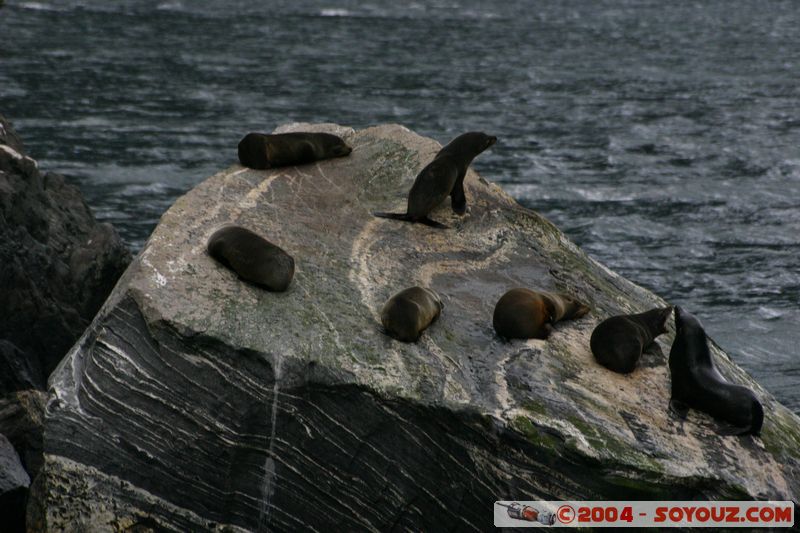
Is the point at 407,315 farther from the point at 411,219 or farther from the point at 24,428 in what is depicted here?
the point at 24,428

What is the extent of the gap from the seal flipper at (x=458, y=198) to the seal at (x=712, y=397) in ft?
7.15

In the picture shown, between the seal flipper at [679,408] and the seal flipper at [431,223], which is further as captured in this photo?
the seal flipper at [431,223]

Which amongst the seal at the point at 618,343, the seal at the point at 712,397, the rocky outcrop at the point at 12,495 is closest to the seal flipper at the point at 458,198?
→ the seal at the point at 618,343

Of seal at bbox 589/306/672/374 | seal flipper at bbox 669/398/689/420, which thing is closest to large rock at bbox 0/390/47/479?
seal at bbox 589/306/672/374

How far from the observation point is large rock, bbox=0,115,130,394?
7613 mm

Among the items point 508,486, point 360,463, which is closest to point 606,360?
point 508,486

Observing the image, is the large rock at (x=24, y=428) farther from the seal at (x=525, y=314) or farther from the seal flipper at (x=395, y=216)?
the seal at (x=525, y=314)

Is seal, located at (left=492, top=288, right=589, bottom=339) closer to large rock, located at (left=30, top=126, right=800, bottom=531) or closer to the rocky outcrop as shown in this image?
large rock, located at (left=30, top=126, right=800, bottom=531)

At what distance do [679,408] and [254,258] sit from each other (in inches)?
→ 94.4

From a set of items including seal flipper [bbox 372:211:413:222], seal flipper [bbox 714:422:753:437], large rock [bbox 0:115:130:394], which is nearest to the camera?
seal flipper [bbox 714:422:753:437]

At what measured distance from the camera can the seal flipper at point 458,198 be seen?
7.79m

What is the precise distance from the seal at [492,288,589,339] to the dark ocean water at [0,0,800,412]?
4.03 metres

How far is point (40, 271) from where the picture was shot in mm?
7855

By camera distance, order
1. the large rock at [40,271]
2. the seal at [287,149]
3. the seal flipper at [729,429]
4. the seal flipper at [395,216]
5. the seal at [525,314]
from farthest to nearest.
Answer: the seal at [287,149] < the large rock at [40,271] < the seal flipper at [395,216] < the seal at [525,314] < the seal flipper at [729,429]
